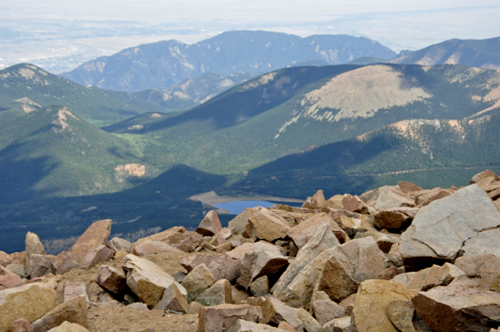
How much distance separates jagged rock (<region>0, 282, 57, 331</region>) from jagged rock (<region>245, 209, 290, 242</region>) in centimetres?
1722

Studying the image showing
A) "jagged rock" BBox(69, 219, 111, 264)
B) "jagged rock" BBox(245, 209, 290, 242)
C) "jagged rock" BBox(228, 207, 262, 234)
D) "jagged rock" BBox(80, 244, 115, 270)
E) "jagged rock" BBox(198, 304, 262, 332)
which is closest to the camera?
"jagged rock" BBox(198, 304, 262, 332)

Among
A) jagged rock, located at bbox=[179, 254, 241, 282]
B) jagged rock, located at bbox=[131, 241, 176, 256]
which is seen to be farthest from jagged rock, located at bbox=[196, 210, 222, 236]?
jagged rock, located at bbox=[179, 254, 241, 282]

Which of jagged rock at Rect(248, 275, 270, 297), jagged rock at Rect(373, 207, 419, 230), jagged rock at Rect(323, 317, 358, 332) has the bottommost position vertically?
jagged rock at Rect(248, 275, 270, 297)

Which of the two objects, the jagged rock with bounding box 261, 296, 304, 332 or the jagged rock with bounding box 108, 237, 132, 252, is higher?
the jagged rock with bounding box 261, 296, 304, 332

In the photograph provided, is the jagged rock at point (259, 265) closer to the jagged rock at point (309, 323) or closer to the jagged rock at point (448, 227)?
the jagged rock at point (309, 323)

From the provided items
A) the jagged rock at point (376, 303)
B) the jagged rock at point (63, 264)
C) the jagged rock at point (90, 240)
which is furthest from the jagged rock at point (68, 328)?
the jagged rock at point (90, 240)

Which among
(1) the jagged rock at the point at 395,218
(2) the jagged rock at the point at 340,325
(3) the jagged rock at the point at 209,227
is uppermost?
(2) the jagged rock at the point at 340,325

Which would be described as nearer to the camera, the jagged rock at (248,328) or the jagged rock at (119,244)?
the jagged rock at (248,328)

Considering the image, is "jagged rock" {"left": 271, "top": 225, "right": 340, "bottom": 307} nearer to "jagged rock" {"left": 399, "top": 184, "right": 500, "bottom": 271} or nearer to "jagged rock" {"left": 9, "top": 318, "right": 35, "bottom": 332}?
"jagged rock" {"left": 399, "top": 184, "right": 500, "bottom": 271}

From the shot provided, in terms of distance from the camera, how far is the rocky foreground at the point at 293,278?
19.7m

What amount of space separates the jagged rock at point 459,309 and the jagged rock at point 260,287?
11.9 meters

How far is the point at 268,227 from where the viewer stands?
37.0 meters

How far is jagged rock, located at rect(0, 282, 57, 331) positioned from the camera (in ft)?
72.8

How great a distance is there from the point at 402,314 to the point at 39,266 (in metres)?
26.4
